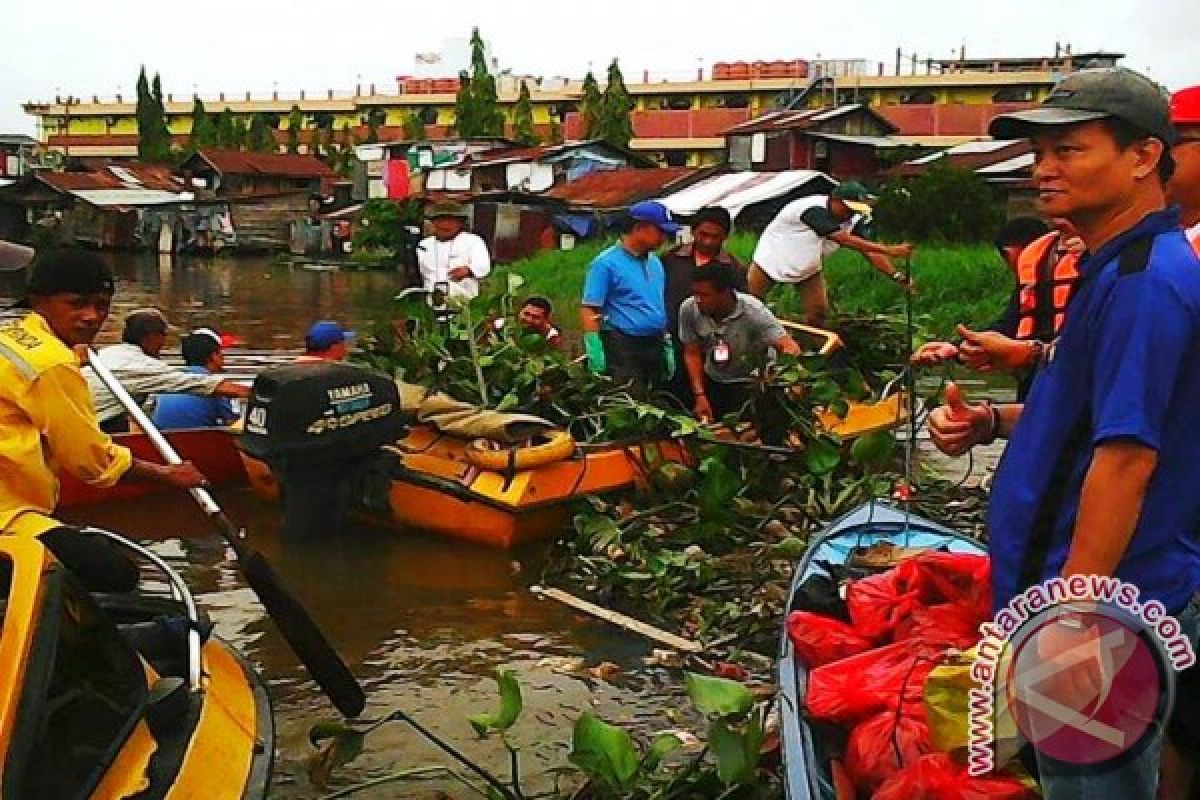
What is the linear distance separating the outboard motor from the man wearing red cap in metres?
4.88

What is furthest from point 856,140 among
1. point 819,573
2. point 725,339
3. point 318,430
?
point 819,573

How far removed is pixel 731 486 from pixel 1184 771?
4819 millimetres

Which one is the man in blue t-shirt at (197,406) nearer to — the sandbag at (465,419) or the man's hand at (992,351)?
the sandbag at (465,419)

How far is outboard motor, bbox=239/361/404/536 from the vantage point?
7.49 metres

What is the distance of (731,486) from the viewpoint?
7.91 m

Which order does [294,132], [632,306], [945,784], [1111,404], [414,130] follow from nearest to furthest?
[1111,404] < [945,784] < [632,306] < [414,130] < [294,132]

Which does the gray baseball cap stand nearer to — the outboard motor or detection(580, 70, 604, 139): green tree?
the outboard motor

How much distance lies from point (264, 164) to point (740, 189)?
1123 inches

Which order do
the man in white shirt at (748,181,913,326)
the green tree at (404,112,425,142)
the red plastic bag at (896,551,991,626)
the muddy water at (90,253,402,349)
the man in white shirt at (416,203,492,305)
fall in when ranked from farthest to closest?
the green tree at (404,112,425,142) < the muddy water at (90,253,402,349) < the man in white shirt at (416,203,492,305) < the man in white shirt at (748,181,913,326) < the red plastic bag at (896,551,991,626)

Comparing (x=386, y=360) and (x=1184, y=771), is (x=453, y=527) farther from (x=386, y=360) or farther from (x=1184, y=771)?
(x=1184, y=771)

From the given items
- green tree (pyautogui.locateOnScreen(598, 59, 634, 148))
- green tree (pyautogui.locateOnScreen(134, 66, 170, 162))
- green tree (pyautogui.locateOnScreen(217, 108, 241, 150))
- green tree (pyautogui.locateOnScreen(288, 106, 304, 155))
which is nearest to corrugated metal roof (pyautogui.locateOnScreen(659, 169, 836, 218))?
green tree (pyautogui.locateOnScreen(598, 59, 634, 148))

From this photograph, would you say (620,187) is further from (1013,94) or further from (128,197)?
(1013,94)

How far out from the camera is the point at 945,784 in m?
3.12

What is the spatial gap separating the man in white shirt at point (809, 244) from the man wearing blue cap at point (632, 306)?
5.47 ft
